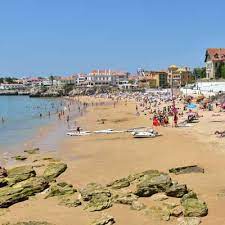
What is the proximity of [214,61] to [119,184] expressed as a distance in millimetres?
81270

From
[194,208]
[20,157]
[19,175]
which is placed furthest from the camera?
[20,157]

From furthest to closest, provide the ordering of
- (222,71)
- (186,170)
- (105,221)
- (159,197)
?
(222,71) < (186,170) < (159,197) < (105,221)

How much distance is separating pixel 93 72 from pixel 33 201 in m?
180

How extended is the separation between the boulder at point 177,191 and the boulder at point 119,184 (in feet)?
7.04

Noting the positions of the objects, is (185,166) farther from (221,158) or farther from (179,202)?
(179,202)

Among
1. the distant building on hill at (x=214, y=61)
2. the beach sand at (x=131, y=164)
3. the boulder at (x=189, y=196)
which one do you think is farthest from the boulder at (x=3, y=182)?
the distant building on hill at (x=214, y=61)

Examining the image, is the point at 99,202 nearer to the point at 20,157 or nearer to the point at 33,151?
the point at 20,157

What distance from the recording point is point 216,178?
17219 millimetres

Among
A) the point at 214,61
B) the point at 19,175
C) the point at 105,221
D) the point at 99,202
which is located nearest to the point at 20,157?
the point at 19,175

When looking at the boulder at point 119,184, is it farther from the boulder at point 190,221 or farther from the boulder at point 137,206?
the boulder at point 190,221

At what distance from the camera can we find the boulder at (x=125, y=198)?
576 inches

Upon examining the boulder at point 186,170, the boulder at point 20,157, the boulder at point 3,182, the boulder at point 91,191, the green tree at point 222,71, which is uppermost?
the green tree at point 222,71

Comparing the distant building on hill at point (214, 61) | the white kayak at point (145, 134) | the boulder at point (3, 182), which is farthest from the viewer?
the distant building on hill at point (214, 61)

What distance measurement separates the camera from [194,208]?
13.3 metres
